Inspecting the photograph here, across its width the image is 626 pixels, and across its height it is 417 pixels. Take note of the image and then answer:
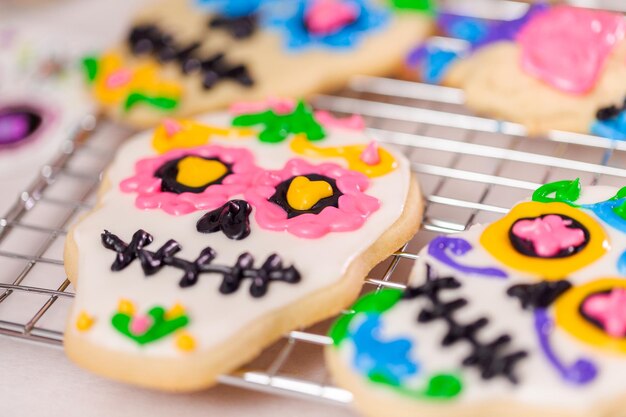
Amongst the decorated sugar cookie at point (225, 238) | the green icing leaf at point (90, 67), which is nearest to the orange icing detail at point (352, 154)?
the decorated sugar cookie at point (225, 238)

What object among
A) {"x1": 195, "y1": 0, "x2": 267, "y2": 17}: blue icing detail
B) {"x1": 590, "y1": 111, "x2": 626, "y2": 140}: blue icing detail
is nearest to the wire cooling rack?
{"x1": 590, "y1": 111, "x2": 626, "y2": 140}: blue icing detail

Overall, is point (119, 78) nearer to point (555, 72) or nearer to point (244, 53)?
point (244, 53)

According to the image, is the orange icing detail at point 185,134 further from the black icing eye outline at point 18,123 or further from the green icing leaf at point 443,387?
the green icing leaf at point 443,387

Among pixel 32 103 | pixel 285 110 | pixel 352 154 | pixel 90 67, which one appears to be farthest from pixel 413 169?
pixel 32 103

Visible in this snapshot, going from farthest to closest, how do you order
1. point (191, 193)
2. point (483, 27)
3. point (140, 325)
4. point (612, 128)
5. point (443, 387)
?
point (483, 27) → point (612, 128) → point (191, 193) → point (140, 325) → point (443, 387)

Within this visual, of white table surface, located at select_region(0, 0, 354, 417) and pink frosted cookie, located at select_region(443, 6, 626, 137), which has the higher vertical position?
pink frosted cookie, located at select_region(443, 6, 626, 137)

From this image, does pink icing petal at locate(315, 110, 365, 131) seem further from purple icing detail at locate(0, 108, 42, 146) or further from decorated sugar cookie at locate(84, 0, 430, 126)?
purple icing detail at locate(0, 108, 42, 146)
